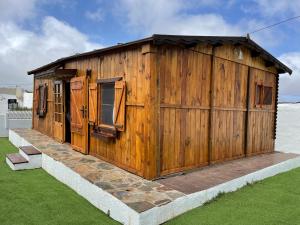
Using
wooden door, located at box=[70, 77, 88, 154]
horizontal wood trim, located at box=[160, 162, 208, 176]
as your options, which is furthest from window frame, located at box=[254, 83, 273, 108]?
wooden door, located at box=[70, 77, 88, 154]

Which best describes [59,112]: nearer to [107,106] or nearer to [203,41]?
[107,106]

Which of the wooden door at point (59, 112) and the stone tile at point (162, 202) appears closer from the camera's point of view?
the stone tile at point (162, 202)

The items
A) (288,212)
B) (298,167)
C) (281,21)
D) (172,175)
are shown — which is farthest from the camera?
(281,21)

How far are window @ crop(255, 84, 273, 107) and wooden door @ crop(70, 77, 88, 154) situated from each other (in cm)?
504

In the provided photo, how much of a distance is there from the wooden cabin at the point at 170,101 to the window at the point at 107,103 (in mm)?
23

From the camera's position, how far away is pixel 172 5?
13.1 meters

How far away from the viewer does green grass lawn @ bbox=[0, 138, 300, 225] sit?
405cm

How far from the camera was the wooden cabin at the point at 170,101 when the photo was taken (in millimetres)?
5141

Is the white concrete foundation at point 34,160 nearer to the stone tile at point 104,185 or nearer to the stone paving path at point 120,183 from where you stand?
the stone paving path at point 120,183

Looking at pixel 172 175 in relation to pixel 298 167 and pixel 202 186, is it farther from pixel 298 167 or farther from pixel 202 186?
pixel 298 167

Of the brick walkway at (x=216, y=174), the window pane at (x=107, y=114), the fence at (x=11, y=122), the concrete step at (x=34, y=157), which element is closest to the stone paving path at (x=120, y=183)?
the concrete step at (x=34, y=157)

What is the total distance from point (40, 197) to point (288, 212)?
167 inches

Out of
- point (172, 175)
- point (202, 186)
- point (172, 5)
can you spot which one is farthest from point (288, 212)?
point (172, 5)

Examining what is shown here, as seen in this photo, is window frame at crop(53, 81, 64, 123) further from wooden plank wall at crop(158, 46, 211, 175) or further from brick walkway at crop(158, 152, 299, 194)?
brick walkway at crop(158, 152, 299, 194)
